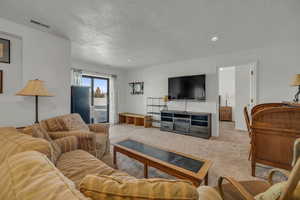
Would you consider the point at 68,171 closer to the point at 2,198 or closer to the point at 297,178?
the point at 2,198

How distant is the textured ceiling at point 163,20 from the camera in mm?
1779

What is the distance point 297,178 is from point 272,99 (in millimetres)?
3509

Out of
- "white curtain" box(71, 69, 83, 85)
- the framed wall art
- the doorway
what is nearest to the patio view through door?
"white curtain" box(71, 69, 83, 85)

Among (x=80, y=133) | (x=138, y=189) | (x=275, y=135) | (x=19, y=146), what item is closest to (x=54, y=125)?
(x=80, y=133)

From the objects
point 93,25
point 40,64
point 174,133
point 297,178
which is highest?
point 93,25

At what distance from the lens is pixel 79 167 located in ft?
4.51

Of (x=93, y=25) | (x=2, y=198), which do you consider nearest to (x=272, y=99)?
(x=93, y=25)

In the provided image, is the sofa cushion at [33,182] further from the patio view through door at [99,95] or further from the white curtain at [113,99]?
the white curtain at [113,99]

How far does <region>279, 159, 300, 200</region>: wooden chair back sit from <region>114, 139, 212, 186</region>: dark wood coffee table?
0.70 metres

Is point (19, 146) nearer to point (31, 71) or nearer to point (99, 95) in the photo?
point (31, 71)

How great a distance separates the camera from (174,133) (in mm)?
4406

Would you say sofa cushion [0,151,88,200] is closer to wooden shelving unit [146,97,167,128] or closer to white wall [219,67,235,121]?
wooden shelving unit [146,97,167,128]

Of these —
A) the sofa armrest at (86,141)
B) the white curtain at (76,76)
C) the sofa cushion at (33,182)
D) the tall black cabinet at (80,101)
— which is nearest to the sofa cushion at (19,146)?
the sofa cushion at (33,182)

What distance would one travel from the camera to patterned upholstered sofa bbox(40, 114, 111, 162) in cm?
196
